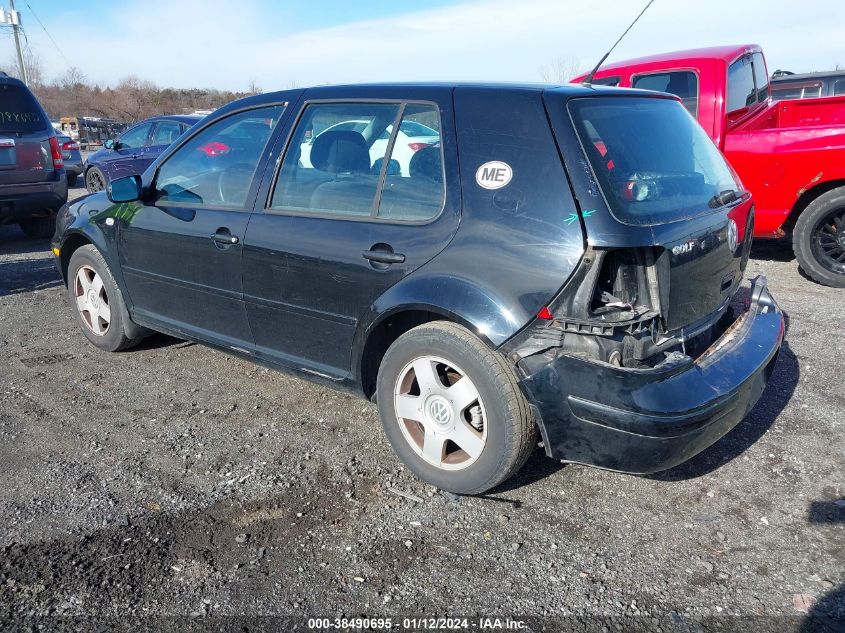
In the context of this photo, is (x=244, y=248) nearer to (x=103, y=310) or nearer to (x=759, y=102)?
(x=103, y=310)

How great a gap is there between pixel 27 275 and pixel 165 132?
5.49 meters

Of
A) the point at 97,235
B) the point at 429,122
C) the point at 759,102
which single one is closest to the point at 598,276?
the point at 429,122

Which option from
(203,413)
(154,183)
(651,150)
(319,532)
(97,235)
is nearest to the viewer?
(319,532)

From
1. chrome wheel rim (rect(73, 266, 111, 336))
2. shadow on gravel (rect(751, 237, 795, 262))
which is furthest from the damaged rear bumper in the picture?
shadow on gravel (rect(751, 237, 795, 262))

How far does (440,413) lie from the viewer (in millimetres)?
2953

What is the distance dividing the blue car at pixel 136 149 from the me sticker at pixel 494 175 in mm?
9760

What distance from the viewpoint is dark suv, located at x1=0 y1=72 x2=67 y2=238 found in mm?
7844

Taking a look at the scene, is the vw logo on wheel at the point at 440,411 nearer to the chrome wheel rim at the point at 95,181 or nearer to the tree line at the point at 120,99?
the chrome wheel rim at the point at 95,181

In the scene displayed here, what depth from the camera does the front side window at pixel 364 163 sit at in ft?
9.84

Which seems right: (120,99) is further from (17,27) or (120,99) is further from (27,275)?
(27,275)

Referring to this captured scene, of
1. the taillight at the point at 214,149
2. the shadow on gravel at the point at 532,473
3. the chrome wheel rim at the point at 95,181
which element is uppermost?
the taillight at the point at 214,149

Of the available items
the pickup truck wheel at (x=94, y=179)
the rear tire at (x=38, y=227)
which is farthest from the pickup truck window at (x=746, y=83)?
the pickup truck wheel at (x=94, y=179)

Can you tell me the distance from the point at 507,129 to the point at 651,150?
25.6 inches

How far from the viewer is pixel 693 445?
2.64 metres
